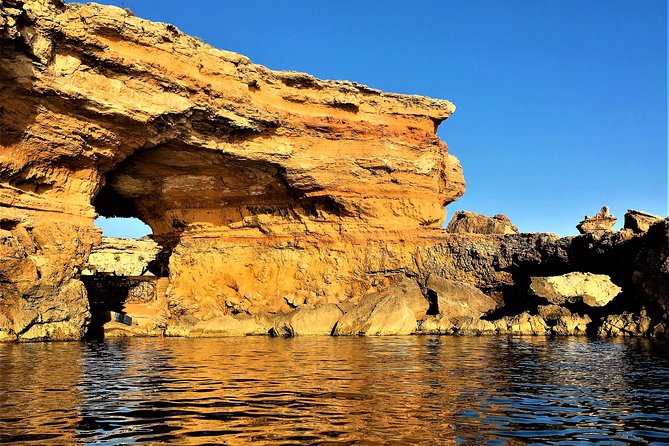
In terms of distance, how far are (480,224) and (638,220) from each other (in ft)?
42.4

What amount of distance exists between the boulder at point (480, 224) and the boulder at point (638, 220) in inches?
353

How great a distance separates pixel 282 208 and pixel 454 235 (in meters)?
9.54

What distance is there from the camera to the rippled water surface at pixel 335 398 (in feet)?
20.0

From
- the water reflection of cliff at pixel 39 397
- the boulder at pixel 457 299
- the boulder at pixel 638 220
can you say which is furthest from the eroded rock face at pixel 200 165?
the boulder at pixel 638 220

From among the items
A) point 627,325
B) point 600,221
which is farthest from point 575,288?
point 600,221

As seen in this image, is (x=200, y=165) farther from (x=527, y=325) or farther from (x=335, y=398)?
(x=335, y=398)

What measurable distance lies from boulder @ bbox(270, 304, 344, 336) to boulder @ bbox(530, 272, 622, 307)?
1023cm

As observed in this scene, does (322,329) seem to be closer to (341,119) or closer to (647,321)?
(341,119)

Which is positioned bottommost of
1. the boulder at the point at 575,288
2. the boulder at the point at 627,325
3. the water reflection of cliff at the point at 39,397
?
the water reflection of cliff at the point at 39,397

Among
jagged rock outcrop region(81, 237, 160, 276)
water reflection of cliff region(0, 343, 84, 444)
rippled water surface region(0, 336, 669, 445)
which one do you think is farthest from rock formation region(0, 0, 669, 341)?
jagged rock outcrop region(81, 237, 160, 276)

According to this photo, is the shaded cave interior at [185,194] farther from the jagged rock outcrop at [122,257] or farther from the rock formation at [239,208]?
Answer: the jagged rock outcrop at [122,257]

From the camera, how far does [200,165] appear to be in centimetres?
2795

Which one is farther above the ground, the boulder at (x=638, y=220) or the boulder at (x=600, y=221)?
the boulder at (x=600, y=221)

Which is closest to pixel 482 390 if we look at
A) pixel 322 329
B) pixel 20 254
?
pixel 322 329
